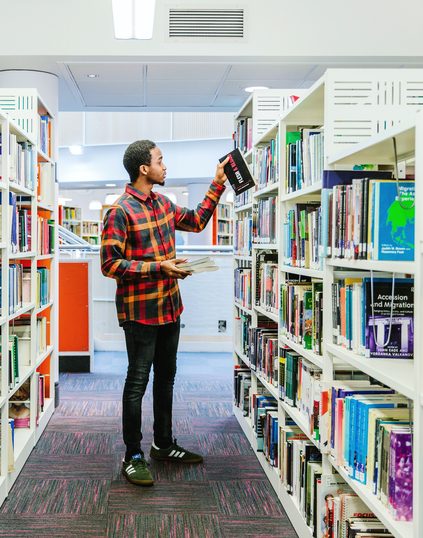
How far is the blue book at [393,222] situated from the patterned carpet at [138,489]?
1424 millimetres

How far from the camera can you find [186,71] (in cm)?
483

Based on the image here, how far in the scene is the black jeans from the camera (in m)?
3.09

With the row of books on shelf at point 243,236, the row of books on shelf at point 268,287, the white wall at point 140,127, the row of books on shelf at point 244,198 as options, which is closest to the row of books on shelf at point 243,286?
the row of books on shelf at point 243,236

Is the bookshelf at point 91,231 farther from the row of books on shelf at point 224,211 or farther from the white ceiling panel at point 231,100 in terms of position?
the white ceiling panel at point 231,100

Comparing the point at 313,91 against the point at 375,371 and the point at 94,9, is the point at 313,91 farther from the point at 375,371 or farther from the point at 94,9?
the point at 94,9

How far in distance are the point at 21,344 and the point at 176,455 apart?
1.12 m

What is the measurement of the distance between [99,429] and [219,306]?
315 cm

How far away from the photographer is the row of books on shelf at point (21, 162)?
3.23 m

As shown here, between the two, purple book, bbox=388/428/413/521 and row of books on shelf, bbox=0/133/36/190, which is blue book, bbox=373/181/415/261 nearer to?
purple book, bbox=388/428/413/521

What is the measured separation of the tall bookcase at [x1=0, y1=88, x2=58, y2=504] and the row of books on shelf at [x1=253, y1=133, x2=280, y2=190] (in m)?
1.29

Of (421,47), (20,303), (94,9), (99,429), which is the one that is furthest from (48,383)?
(421,47)

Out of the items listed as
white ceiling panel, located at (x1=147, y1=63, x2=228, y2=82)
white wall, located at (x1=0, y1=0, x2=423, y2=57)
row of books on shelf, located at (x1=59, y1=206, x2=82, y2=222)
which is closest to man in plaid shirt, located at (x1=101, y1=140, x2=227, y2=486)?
white wall, located at (x1=0, y1=0, x2=423, y2=57)

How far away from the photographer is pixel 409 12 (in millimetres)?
4535

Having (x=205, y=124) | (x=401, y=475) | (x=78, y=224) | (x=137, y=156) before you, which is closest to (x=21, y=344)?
(x=137, y=156)
